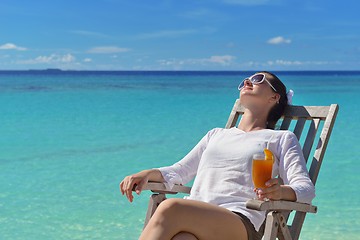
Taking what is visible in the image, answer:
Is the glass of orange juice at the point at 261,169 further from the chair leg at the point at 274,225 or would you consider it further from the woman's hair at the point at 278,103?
the woman's hair at the point at 278,103

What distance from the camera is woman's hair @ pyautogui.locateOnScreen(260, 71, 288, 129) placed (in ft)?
12.9

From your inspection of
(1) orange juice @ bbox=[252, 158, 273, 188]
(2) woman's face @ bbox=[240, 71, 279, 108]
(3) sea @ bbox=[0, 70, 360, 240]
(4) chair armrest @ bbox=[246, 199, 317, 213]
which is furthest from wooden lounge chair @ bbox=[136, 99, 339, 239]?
(3) sea @ bbox=[0, 70, 360, 240]

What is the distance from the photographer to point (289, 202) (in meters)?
3.28

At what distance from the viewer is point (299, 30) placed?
53250mm

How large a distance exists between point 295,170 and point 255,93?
1.80 feet

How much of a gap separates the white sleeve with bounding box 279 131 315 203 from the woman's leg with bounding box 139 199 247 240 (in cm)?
34

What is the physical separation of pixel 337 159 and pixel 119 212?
4083mm

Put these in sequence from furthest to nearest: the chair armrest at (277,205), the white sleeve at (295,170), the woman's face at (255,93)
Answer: the woman's face at (255,93) < the white sleeve at (295,170) < the chair armrest at (277,205)

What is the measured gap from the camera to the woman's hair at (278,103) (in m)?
3.93

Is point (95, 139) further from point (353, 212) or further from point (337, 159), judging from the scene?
point (353, 212)

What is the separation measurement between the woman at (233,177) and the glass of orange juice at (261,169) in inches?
1.2

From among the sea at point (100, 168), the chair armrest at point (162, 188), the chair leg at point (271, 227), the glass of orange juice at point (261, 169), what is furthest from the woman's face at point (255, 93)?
the sea at point (100, 168)

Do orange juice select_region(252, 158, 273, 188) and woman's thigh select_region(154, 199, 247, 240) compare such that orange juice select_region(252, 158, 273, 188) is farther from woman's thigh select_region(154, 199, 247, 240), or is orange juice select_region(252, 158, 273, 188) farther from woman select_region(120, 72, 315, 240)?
woman's thigh select_region(154, 199, 247, 240)

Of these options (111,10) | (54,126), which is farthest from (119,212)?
(111,10)
